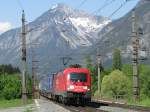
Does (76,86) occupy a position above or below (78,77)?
below

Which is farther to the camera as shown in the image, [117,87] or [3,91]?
[117,87]

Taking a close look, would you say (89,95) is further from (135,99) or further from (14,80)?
(14,80)

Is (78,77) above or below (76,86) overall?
above

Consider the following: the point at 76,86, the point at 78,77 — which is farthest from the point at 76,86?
the point at 78,77

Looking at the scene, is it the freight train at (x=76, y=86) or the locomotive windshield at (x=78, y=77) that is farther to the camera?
the locomotive windshield at (x=78, y=77)

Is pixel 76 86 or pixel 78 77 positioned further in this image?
pixel 78 77

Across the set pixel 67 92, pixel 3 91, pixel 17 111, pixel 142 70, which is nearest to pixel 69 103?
pixel 67 92

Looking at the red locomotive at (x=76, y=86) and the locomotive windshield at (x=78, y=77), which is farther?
the locomotive windshield at (x=78, y=77)

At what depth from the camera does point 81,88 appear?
52.0m

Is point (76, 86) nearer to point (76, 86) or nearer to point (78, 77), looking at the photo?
point (76, 86)

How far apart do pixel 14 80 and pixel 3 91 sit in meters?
3.91

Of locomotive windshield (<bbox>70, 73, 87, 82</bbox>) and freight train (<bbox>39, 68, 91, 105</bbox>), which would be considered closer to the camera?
freight train (<bbox>39, 68, 91, 105</bbox>)

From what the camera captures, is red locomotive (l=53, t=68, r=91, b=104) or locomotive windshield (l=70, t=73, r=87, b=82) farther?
locomotive windshield (l=70, t=73, r=87, b=82)

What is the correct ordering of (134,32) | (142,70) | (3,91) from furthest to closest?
(142,70)
(3,91)
(134,32)
